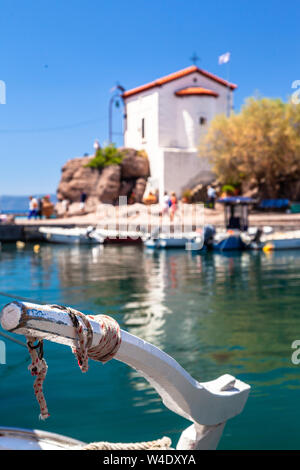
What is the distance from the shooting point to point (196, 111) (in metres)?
43.8

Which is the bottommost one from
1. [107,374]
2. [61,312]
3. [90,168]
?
[107,374]

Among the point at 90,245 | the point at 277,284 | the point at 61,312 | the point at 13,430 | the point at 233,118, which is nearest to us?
the point at 61,312

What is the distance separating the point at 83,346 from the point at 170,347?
6033 mm

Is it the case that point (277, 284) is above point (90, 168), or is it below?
below

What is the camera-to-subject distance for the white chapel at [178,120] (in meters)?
42.2

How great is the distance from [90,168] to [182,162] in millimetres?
7651

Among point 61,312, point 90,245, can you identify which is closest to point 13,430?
point 61,312

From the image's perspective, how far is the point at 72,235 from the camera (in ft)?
101

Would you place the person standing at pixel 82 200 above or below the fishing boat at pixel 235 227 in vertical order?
above

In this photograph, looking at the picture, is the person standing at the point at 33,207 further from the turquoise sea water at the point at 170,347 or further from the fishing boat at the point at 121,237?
the turquoise sea water at the point at 170,347

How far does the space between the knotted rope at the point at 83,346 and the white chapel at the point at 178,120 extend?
38.8m

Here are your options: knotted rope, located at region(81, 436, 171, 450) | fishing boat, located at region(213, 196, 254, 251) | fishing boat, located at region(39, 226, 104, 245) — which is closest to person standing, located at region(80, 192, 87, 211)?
fishing boat, located at region(39, 226, 104, 245)

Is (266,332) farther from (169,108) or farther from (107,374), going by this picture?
(169,108)

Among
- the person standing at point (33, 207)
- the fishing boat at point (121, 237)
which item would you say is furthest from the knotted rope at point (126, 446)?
the person standing at point (33, 207)
